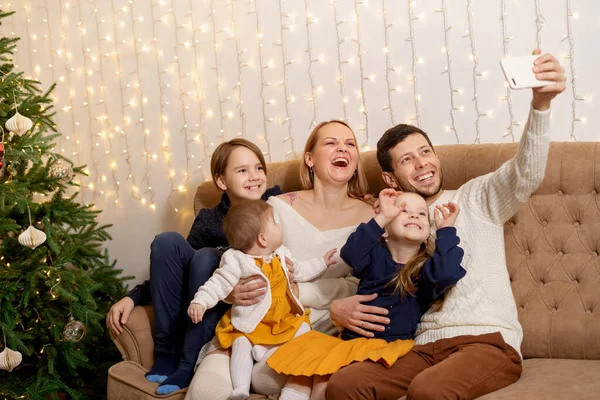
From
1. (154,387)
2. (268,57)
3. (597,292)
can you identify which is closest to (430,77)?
(268,57)

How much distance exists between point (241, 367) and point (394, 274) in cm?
55

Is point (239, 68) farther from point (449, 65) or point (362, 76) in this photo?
point (449, 65)

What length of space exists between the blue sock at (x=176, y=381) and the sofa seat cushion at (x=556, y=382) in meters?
0.99

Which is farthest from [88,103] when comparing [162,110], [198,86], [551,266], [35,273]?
[551,266]

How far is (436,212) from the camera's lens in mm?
2000

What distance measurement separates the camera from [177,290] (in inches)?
91.9

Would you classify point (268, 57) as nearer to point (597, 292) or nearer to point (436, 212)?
point (436, 212)

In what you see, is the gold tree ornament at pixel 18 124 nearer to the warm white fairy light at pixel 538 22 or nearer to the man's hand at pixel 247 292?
the man's hand at pixel 247 292

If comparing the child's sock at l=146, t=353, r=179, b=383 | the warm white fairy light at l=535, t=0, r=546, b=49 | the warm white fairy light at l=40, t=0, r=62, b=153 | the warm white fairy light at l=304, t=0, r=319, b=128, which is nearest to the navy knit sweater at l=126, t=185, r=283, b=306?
the child's sock at l=146, t=353, r=179, b=383

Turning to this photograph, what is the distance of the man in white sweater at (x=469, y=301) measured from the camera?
172 cm

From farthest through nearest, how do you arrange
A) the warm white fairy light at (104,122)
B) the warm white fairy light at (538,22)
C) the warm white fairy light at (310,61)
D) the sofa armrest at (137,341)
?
the warm white fairy light at (104,122) → the warm white fairy light at (310,61) → the warm white fairy light at (538,22) → the sofa armrest at (137,341)

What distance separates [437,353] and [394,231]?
37 cm

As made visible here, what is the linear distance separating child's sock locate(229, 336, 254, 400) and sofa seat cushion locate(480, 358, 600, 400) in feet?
2.35

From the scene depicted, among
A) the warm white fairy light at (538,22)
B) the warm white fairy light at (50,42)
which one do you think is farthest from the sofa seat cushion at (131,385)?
the warm white fairy light at (50,42)
